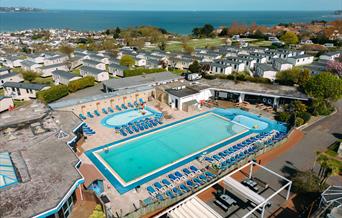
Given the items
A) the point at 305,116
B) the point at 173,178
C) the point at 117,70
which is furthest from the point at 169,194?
the point at 117,70

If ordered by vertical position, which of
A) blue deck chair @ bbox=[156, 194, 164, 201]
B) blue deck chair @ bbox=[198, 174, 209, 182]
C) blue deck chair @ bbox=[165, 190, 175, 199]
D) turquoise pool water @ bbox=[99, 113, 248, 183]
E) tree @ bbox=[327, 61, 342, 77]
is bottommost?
turquoise pool water @ bbox=[99, 113, 248, 183]

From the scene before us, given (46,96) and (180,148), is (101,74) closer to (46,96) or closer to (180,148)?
(46,96)

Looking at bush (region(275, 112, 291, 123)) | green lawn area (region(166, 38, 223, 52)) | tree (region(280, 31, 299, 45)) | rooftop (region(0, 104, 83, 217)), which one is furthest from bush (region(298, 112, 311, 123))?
tree (region(280, 31, 299, 45))

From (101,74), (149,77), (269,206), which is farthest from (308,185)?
(101,74)

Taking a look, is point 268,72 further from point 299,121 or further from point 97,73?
point 97,73

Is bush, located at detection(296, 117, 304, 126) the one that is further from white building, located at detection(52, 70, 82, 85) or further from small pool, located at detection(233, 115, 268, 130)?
white building, located at detection(52, 70, 82, 85)

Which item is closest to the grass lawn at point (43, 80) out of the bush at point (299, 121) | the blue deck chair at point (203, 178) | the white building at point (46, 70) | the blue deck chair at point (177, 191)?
the white building at point (46, 70)

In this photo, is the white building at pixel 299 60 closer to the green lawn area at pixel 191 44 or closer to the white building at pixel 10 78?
the green lawn area at pixel 191 44
